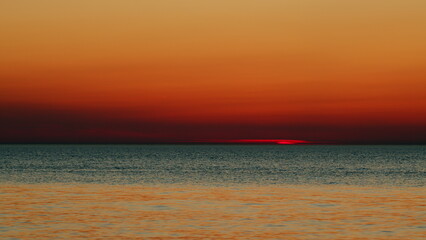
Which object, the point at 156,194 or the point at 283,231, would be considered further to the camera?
the point at 156,194

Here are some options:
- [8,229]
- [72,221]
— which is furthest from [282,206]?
[8,229]

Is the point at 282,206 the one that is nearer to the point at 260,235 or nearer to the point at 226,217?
the point at 226,217

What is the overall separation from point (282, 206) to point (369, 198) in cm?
830

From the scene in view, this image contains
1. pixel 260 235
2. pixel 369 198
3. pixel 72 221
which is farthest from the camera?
pixel 369 198

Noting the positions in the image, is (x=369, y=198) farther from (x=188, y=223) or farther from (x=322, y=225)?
(x=188, y=223)

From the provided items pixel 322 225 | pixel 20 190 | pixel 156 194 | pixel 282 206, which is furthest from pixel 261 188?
pixel 322 225

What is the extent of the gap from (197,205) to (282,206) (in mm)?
4720

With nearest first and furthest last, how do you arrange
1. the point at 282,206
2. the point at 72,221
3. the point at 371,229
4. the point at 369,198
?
1. the point at 371,229
2. the point at 72,221
3. the point at 282,206
4. the point at 369,198

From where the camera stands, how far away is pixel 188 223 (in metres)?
27.3

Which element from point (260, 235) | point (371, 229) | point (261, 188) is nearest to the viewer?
point (260, 235)

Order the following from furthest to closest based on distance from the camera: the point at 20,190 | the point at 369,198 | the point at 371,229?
the point at 20,190 < the point at 369,198 < the point at 371,229

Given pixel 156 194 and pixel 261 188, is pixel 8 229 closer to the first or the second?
pixel 156 194

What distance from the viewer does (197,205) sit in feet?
113

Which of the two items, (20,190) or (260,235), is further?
(20,190)
